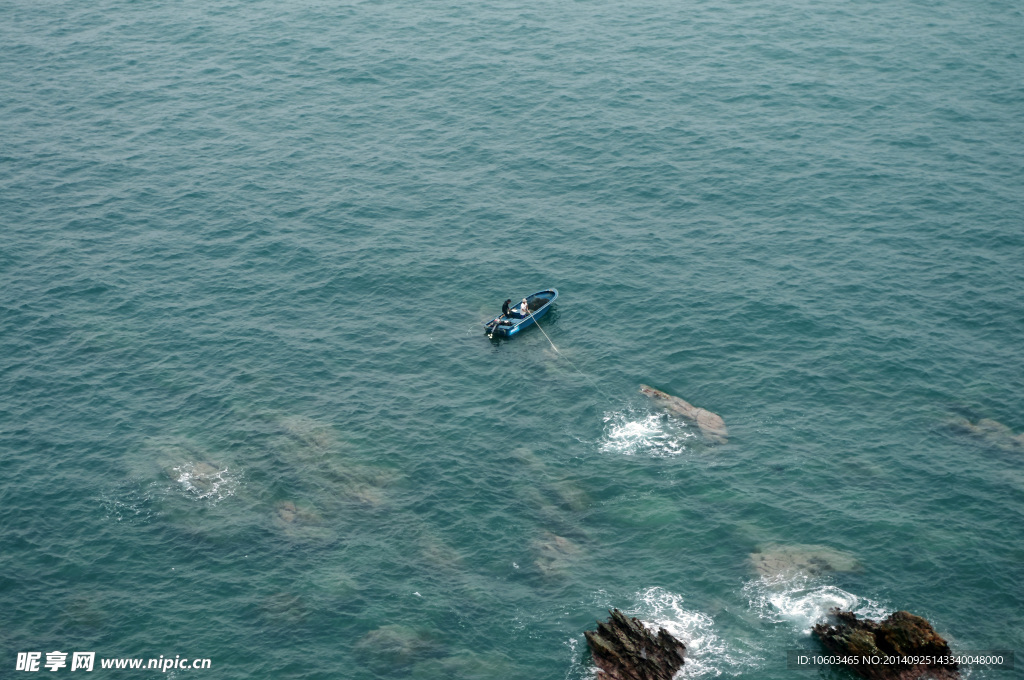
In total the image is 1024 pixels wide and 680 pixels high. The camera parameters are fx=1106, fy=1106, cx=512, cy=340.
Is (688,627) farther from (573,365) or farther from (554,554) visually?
(573,365)

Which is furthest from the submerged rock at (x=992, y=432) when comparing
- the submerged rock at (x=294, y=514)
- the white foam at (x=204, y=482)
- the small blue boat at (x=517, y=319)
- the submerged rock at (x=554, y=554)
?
the white foam at (x=204, y=482)

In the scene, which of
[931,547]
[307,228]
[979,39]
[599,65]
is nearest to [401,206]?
[307,228]

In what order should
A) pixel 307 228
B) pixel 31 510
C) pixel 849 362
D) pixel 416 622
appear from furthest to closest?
pixel 307 228 < pixel 849 362 < pixel 31 510 < pixel 416 622

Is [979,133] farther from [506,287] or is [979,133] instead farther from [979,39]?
[506,287]

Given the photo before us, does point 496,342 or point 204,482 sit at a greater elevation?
point 496,342

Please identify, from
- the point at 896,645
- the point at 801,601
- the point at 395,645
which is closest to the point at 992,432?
the point at 801,601

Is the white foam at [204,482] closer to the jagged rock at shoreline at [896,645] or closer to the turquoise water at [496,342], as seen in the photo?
the turquoise water at [496,342]

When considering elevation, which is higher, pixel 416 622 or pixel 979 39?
pixel 979 39
